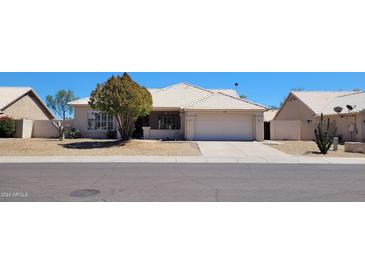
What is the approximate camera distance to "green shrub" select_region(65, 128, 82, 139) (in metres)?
21.0

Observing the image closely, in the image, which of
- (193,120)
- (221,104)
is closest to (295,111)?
(221,104)

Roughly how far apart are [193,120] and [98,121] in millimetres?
8506

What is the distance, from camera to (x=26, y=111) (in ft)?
89.6

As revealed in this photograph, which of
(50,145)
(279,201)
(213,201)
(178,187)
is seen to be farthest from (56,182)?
(50,145)

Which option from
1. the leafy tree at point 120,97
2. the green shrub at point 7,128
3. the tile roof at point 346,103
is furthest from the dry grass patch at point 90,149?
the tile roof at point 346,103

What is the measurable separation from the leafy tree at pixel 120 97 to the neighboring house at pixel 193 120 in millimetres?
4576

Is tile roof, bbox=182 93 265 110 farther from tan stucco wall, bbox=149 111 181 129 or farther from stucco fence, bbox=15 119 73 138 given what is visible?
stucco fence, bbox=15 119 73 138

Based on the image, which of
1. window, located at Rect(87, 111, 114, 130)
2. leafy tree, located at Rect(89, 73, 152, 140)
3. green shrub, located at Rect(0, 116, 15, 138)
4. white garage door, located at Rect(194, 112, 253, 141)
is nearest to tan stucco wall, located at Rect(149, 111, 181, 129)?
white garage door, located at Rect(194, 112, 253, 141)

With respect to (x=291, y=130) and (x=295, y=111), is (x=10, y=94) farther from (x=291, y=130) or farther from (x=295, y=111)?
(x=295, y=111)

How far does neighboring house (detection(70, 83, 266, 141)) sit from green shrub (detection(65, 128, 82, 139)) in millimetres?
571

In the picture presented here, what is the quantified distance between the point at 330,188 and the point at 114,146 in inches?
514

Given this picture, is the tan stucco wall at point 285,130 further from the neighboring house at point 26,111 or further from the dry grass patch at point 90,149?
the neighboring house at point 26,111

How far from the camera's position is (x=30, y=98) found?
2869 centimetres

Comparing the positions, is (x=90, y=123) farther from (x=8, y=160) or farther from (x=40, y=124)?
(x=8, y=160)
